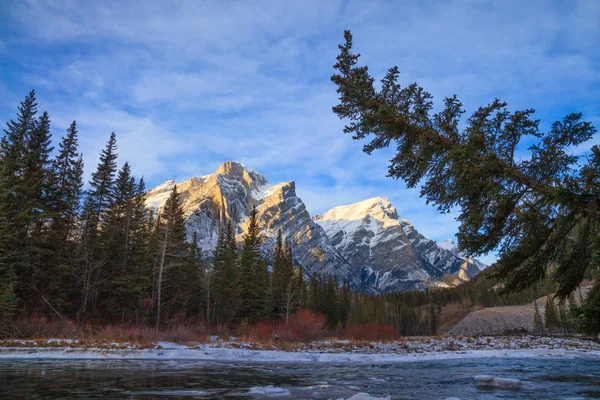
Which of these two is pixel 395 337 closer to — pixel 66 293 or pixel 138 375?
pixel 66 293

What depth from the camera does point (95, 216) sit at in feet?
144

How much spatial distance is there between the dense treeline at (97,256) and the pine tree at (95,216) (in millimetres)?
117

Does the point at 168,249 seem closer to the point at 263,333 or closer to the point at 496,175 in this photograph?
the point at 263,333

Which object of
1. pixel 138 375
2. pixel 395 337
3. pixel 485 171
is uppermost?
pixel 485 171

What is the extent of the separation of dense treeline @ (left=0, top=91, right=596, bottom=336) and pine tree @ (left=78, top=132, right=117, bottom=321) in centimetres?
12

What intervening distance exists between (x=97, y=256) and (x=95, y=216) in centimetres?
471

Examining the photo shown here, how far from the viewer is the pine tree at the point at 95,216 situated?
39.8 meters

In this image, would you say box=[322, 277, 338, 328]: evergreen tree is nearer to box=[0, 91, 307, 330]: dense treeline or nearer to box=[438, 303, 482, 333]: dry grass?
box=[0, 91, 307, 330]: dense treeline

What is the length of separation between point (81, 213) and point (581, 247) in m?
46.9

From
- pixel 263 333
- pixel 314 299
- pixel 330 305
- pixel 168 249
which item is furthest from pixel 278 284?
pixel 263 333

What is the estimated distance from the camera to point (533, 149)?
11758mm

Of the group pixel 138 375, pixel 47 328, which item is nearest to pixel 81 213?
pixel 47 328

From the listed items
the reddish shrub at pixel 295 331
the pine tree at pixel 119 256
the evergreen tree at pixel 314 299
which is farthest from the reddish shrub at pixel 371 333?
the pine tree at pixel 119 256

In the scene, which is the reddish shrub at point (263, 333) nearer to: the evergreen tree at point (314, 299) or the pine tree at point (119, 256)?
the pine tree at point (119, 256)
